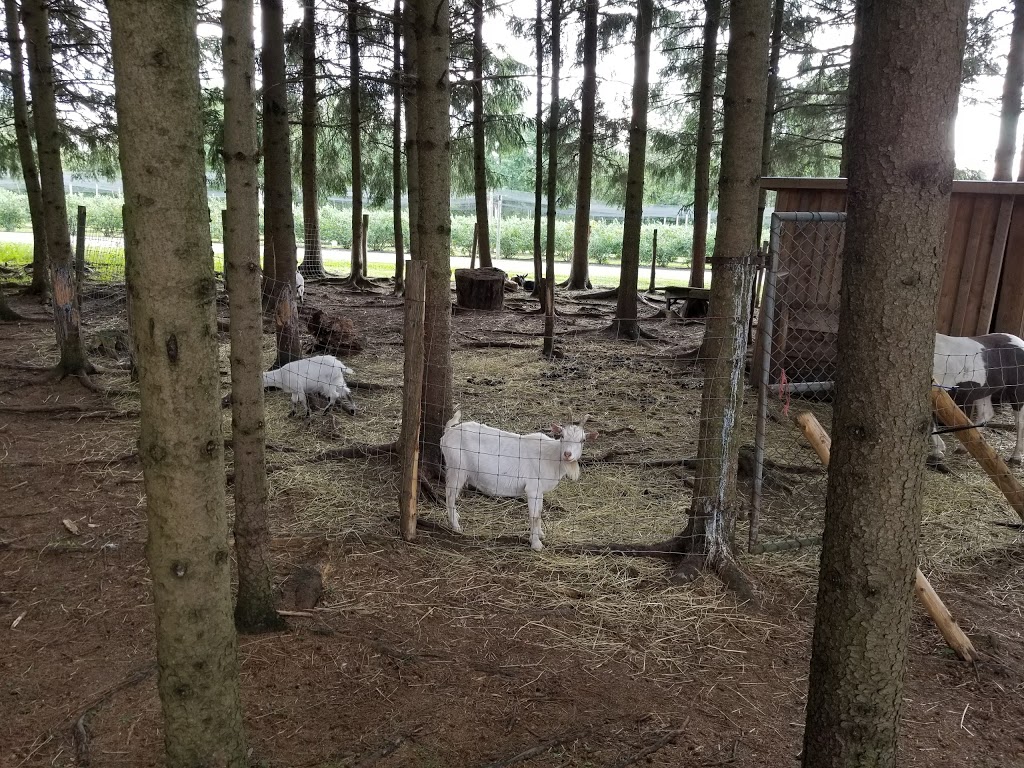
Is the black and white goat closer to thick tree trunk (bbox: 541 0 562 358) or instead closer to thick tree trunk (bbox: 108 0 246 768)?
thick tree trunk (bbox: 541 0 562 358)

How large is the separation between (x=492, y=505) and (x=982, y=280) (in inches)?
267

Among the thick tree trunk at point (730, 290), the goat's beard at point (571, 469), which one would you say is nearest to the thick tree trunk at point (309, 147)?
the thick tree trunk at point (730, 290)

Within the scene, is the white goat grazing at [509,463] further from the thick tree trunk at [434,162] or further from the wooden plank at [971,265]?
the wooden plank at [971,265]

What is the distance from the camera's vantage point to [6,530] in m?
4.61

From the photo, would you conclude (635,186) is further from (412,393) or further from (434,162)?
(412,393)

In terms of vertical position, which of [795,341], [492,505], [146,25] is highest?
[146,25]

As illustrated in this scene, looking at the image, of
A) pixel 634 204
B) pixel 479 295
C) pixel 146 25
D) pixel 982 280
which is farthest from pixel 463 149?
pixel 146 25

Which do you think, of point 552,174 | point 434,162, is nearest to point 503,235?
point 552,174

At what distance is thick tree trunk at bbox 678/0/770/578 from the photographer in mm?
3936

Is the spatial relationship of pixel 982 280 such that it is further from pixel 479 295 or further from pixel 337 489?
pixel 479 295

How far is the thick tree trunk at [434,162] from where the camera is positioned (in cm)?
528

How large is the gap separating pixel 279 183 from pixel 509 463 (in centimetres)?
620

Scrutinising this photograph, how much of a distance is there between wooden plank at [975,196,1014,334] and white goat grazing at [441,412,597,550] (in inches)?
249

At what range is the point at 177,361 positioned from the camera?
1.78 metres
